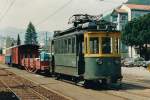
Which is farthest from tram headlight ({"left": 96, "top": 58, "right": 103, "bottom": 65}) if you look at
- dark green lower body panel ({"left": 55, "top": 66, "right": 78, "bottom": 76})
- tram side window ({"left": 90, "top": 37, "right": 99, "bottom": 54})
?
dark green lower body panel ({"left": 55, "top": 66, "right": 78, "bottom": 76})

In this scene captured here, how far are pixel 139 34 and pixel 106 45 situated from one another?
6402 centimetres

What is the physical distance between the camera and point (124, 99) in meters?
16.1

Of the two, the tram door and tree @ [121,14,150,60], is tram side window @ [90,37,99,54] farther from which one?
tree @ [121,14,150,60]

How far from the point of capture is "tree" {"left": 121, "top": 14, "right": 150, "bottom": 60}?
8275 cm

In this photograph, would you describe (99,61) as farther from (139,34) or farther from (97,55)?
(139,34)

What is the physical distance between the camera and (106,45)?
20484 mm

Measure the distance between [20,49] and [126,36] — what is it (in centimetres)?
4070

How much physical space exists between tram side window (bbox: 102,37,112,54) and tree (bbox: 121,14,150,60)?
62235 mm

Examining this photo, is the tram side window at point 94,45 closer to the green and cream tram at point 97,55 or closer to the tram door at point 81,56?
the green and cream tram at point 97,55

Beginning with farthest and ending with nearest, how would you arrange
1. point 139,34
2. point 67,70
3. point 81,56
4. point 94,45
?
point 139,34, point 67,70, point 81,56, point 94,45

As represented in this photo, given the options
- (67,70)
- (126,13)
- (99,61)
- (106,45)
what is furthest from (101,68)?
(126,13)

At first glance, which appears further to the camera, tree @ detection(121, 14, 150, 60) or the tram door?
tree @ detection(121, 14, 150, 60)

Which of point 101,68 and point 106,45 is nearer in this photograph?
point 101,68

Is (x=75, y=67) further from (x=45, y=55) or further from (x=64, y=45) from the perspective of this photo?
(x=45, y=55)
